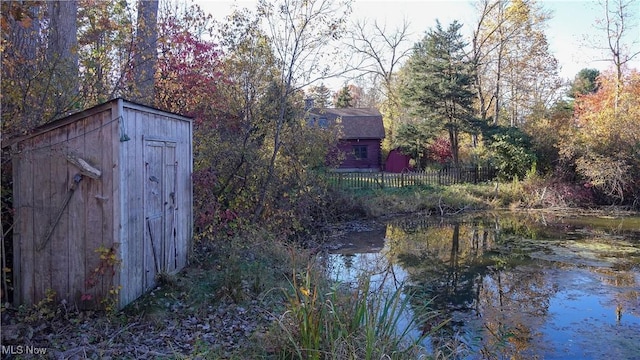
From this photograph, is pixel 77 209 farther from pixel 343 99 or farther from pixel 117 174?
pixel 343 99

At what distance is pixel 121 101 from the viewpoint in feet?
17.7

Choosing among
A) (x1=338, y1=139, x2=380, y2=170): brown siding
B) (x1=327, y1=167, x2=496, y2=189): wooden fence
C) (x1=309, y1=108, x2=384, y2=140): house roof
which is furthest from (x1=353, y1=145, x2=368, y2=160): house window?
(x1=327, y1=167, x2=496, y2=189): wooden fence

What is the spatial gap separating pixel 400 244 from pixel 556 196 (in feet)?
36.5

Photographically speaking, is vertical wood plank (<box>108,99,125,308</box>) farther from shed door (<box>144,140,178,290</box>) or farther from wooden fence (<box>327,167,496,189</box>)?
wooden fence (<box>327,167,496,189</box>)

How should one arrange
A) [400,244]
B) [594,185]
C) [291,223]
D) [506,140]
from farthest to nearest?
1. [506,140]
2. [594,185]
3. [400,244]
4. [291,223]

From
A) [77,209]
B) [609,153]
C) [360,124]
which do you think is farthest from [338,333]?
[360,124]

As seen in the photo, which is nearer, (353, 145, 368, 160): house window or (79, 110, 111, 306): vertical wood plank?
(79, 110, 111, 306): vertical wood plank

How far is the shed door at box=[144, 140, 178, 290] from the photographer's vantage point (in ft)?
20.5

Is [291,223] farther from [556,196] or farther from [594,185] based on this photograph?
[594,185]

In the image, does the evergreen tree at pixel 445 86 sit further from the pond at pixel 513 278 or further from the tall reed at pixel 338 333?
the tall reed at pixel 338 333

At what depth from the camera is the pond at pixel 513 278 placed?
21.0ft

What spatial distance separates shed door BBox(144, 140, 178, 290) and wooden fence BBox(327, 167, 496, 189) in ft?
34.1

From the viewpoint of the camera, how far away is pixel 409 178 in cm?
2194

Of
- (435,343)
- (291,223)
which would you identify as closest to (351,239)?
(291,223)
